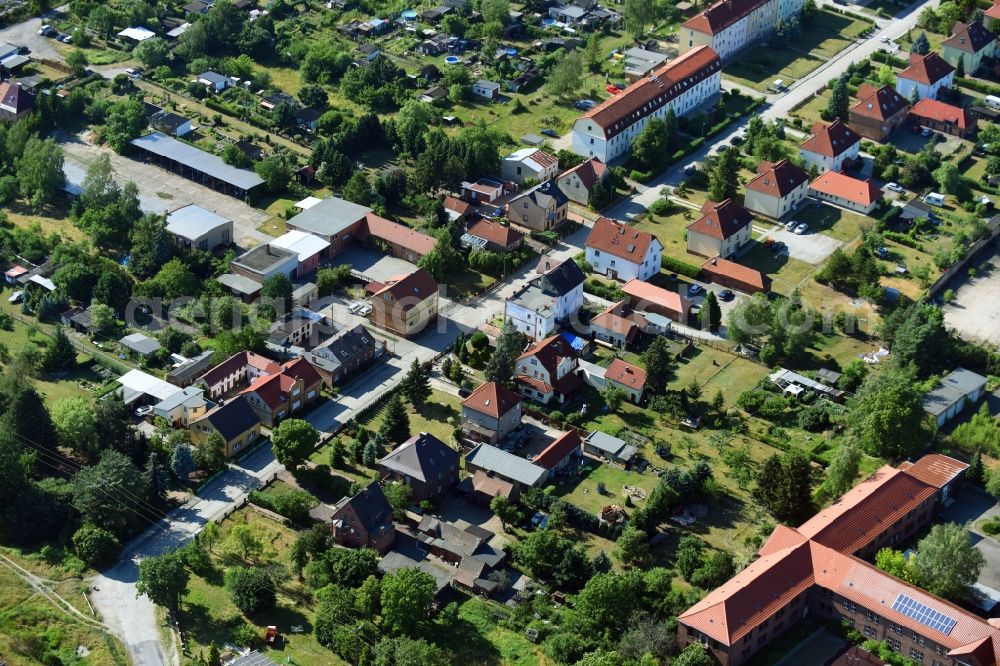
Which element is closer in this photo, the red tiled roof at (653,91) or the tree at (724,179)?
the tree at (724,179)

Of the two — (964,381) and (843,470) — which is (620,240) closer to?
(964,381)

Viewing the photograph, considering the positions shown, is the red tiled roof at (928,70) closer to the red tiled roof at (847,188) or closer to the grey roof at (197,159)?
the red tiled roof at (847,188)

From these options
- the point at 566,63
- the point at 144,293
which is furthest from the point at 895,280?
the point at 144,293

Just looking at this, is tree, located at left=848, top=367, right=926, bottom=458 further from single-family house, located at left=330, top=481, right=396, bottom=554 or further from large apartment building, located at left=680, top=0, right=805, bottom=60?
large apartment building, located at left=680, top=0, right=805, bottom=60

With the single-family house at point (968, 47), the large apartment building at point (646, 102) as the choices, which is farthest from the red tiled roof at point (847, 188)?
the single-family house at point (968, 47)

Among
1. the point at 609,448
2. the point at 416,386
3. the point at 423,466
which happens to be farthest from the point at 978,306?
the point at 423,466

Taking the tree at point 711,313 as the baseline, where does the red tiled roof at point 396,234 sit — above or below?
above
